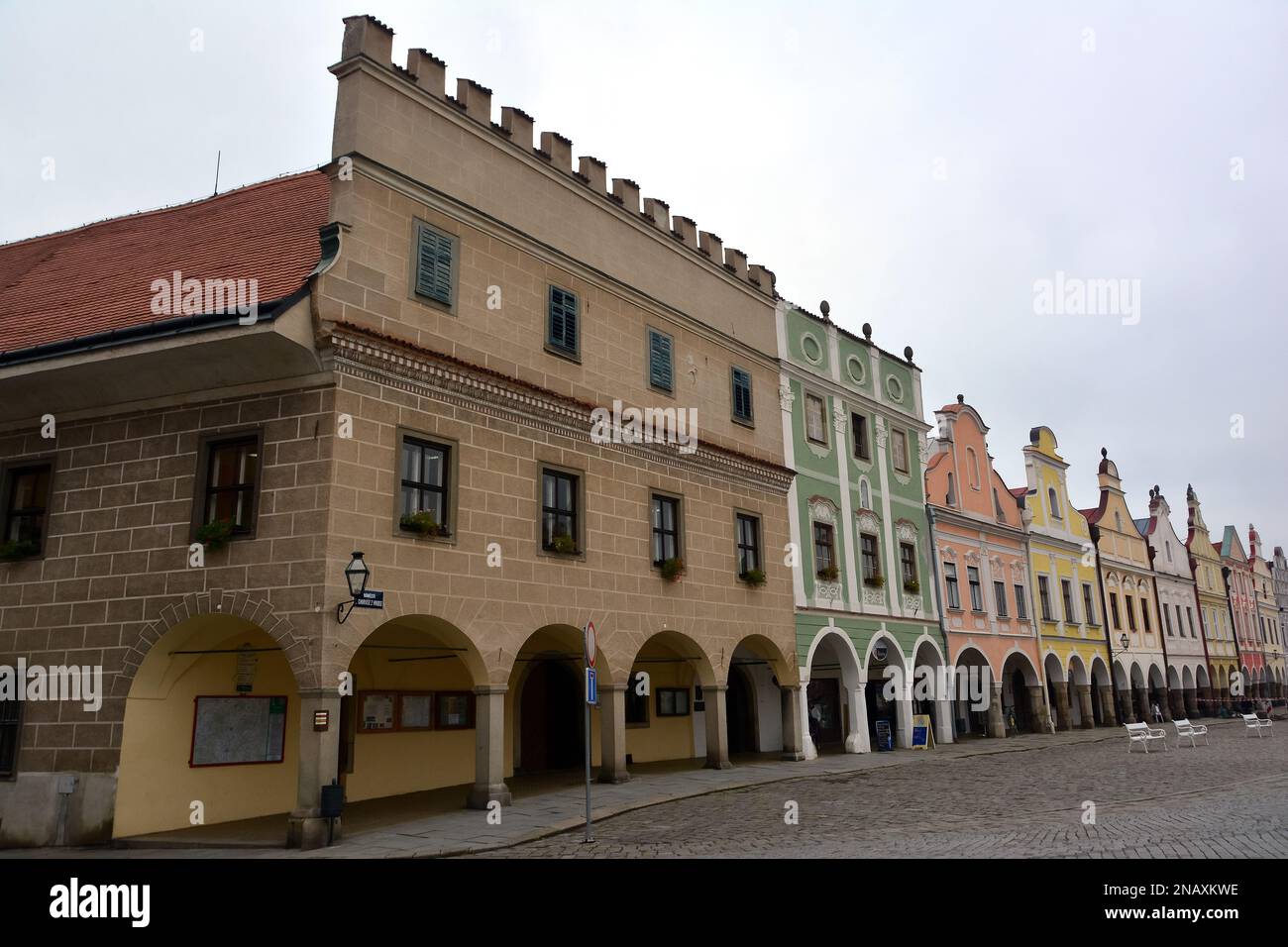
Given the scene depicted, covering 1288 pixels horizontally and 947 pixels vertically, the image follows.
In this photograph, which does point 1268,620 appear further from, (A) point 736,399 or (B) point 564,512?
(B) point 564,512

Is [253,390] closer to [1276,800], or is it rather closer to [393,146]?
[393,146]

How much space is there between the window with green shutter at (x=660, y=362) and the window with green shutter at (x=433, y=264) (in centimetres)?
601

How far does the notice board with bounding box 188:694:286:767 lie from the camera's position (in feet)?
52.0

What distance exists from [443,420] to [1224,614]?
60.6m

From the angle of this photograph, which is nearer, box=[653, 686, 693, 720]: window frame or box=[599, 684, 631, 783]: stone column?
box=[599, 684, 631, 783]: stone column

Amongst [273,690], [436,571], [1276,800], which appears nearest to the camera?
[1276,800]

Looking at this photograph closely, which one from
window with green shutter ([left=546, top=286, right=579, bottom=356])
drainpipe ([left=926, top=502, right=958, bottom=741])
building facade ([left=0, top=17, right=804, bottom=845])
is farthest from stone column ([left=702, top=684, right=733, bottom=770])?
drainpipe ([left=926, top=502, right=958, bottom=741])

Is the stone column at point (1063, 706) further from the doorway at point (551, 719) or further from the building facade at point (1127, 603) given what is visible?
the doorway at point (551, 719)

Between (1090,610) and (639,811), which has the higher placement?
(1090,610)

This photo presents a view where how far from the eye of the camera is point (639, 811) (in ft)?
53.0

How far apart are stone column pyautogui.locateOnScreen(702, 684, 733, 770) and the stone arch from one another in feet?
34.1

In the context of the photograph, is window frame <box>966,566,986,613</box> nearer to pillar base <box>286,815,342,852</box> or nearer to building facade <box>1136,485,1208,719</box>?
building facade <box>1136,485,1208,719</box>
